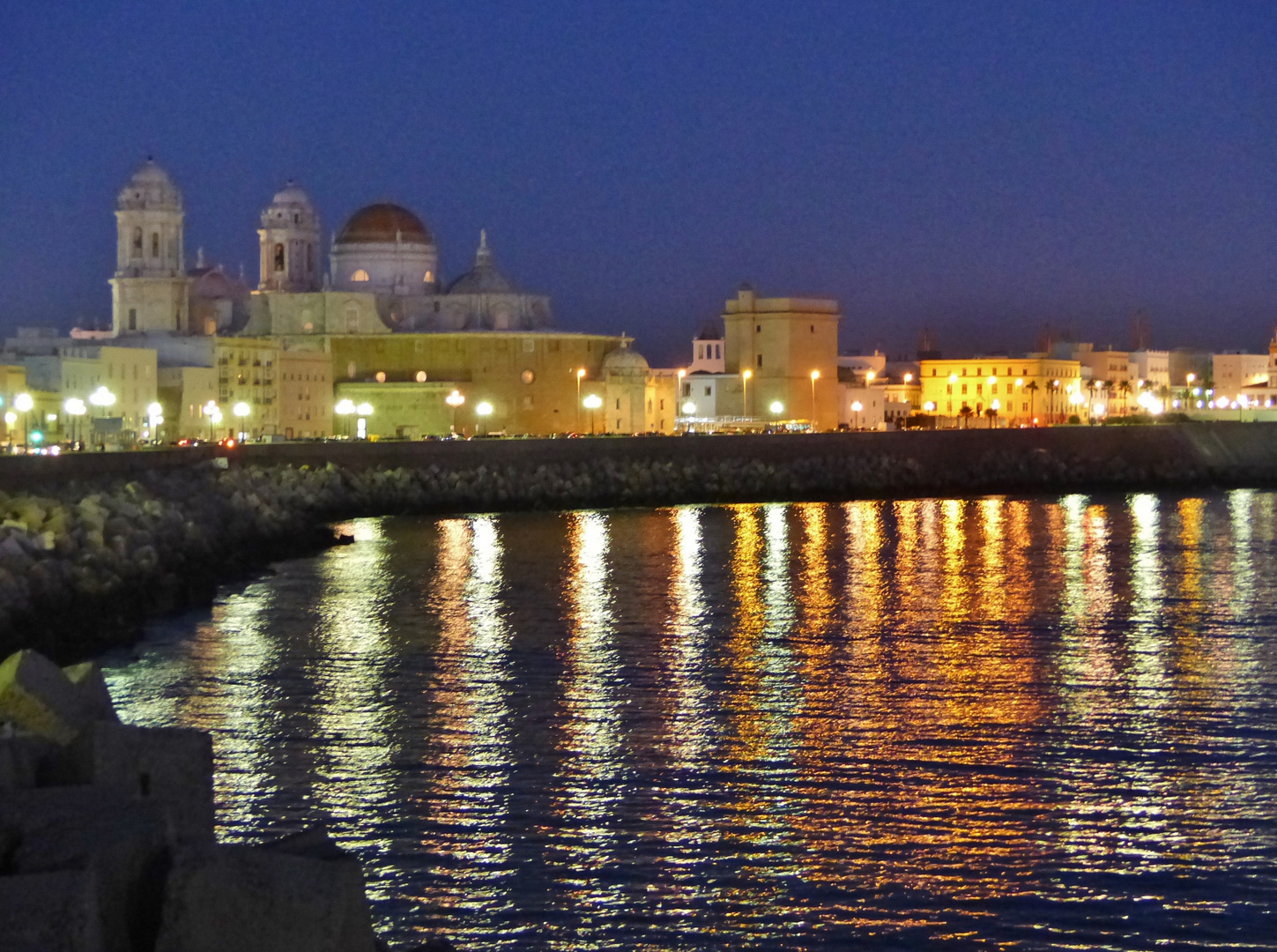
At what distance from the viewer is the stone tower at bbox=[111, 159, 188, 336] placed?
5506 cm

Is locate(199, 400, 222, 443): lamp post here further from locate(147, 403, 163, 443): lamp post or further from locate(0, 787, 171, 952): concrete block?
locate(0, 787, 171, 952): concrete block

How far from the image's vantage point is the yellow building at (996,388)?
83.6 m

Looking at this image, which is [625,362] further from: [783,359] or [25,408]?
[25,408]

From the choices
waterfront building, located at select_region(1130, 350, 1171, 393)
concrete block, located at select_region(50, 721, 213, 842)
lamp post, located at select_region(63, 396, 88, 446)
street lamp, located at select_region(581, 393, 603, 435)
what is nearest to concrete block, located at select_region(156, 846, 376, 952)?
concrete block, located at select_region(50, 721, 213, 842)

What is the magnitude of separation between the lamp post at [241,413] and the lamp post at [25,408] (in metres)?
9.22

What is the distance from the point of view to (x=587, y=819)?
34.6 ft

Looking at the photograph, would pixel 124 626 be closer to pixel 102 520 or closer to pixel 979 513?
pixel 102 520

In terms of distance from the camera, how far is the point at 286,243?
6009 cm

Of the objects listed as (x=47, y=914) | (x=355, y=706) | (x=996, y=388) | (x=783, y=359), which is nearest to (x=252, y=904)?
(x=47, y=914)

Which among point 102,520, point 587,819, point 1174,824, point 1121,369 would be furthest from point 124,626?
point 1121,369

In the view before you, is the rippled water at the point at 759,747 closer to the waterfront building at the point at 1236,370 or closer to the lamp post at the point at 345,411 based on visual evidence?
the lamp post at the point at 345,411

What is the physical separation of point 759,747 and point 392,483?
2842cm

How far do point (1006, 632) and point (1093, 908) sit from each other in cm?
1066

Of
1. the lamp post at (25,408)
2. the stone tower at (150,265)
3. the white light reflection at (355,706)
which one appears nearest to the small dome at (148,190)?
the stone tower at (150,265)
